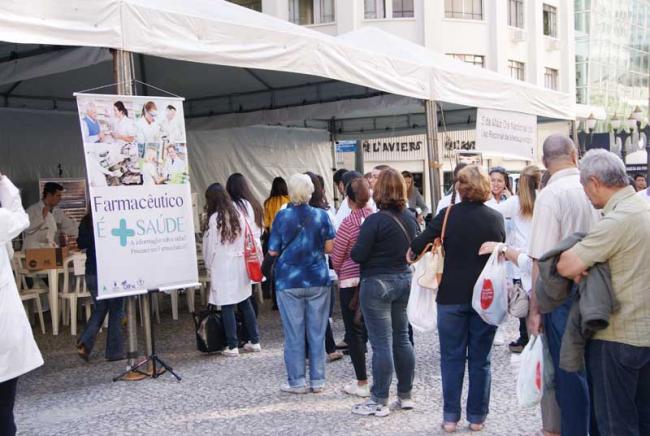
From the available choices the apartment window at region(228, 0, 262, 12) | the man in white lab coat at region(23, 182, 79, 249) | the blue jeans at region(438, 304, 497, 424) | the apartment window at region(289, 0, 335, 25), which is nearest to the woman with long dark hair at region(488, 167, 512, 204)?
the blue jeans at region(438, 304, 497, 424)

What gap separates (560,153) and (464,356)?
1.47 m

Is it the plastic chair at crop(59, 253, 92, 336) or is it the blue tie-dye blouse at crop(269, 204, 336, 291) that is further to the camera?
the plastic chair at crop(59, 253, 92, 336)

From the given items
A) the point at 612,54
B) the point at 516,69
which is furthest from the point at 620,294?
the point at 612,54

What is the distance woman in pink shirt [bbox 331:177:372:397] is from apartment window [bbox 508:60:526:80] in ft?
87.8

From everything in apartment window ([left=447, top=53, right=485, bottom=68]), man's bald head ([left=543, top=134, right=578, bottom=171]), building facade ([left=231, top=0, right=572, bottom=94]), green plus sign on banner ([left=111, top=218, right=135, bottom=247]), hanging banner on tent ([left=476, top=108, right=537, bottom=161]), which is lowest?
green plus sign on banner ([left=111, top=218, right=135, bottom=247])

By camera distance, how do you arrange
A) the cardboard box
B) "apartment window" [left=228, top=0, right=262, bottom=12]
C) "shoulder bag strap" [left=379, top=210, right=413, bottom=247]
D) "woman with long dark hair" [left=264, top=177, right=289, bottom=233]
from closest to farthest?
"shoulder bag strap" [left=379, top=210, right=413, bottom=247] → the cardboard box → "woman with long dark hair" [left=264, top=177, right=289, bottom=233] → "apartment window" [left=228, top=0, right=262, bottom=12]

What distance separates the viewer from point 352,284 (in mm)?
5539

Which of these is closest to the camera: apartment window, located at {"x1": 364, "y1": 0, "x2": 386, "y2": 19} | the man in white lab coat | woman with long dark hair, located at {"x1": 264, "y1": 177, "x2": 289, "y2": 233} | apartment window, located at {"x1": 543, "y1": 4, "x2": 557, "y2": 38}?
woman with long dark hair, located at {"x1": 264, "y1": 177, "x2": 289, "y2": 233}

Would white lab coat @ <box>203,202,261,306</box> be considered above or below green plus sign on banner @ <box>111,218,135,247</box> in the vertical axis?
below

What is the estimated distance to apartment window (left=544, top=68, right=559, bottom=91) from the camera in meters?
33.3

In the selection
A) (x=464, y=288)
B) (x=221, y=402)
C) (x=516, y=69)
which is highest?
(x=516, y=69)

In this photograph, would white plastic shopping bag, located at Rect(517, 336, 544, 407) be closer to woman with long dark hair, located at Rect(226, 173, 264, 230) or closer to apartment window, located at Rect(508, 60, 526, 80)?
woman with long dark hair, located at Rect(226, 173, 264, 230)

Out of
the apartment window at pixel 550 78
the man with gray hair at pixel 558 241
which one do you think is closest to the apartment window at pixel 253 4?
the apartment window at pixel 550 78

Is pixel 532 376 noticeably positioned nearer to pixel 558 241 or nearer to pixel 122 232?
pixel 558 241
